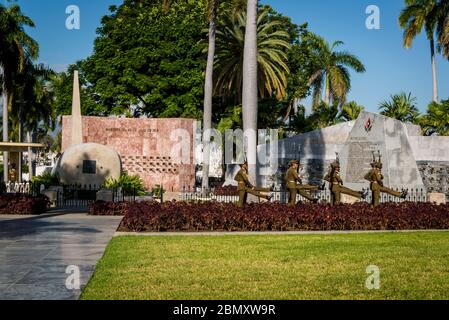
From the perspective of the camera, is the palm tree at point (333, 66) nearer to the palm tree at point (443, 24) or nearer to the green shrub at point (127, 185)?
the palm tree at point (443, 24)

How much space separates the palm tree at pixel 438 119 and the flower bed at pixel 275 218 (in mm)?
22881

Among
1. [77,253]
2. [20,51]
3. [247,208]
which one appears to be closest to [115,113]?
[20,51]

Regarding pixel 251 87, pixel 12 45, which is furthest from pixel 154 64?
pixel 251 87

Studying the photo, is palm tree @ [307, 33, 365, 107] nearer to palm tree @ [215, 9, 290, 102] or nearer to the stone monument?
palm tree @ [215, 9, 290, 102]

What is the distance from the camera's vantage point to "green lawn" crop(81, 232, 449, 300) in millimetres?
8211

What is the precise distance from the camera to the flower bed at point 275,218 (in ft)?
54.5

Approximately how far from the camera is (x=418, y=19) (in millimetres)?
47188

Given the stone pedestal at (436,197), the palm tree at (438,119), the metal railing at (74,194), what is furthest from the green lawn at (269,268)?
the palm tree at (438,119)

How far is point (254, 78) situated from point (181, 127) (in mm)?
12829

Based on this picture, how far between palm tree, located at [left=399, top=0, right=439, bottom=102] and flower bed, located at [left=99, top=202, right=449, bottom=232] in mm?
32388

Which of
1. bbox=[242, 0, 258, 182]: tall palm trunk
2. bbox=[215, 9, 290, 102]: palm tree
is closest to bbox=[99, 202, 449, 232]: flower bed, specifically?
bbox=[242, 0, 258, 182]: tall palm trunk

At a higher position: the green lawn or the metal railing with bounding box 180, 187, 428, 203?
the metal railing with bounding box 180, 187, 428, 203

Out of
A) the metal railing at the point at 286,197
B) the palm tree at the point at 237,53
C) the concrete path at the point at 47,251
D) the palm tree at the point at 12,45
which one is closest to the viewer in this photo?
the concrete path at the point at 47,251
